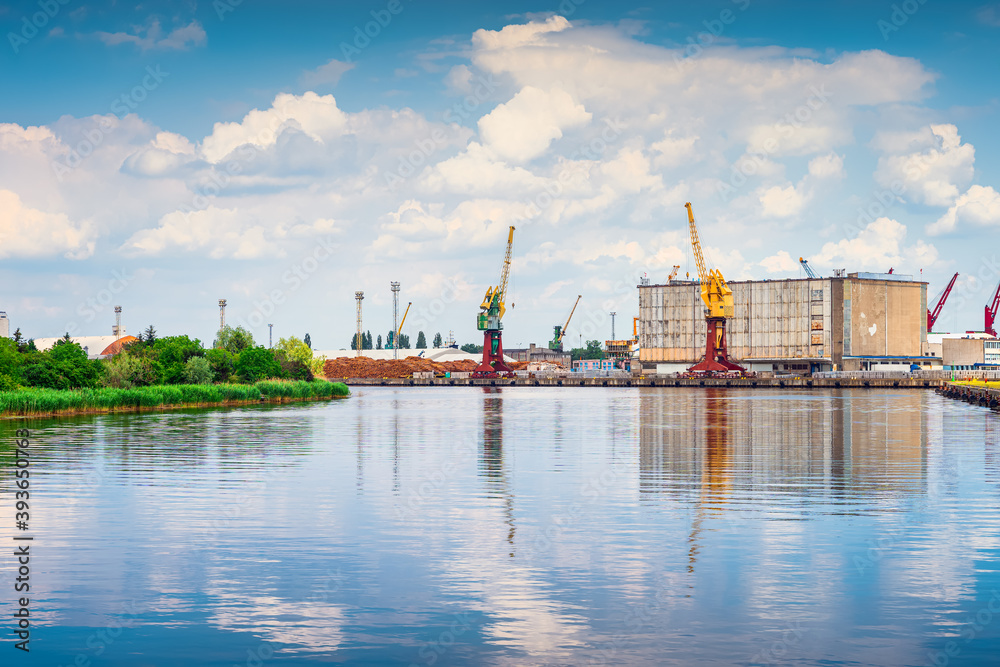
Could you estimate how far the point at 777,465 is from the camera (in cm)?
3500

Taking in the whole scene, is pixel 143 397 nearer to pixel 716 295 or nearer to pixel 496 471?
pixel 496 471

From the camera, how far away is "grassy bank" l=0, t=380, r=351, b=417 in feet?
200

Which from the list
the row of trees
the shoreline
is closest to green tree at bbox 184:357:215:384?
the row of trees

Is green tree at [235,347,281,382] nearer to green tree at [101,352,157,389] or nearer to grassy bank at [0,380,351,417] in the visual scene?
grassy bank at [0,380,351,417]

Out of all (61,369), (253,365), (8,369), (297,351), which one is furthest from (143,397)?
(297,351)

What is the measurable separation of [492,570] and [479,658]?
4838 mm

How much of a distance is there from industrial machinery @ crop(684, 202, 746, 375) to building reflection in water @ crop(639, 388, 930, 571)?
129 meters

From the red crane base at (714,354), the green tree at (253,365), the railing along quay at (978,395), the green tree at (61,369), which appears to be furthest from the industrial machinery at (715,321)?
the green tree at (61,369)

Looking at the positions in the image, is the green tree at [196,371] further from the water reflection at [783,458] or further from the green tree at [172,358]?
the water reflection at [783,458]

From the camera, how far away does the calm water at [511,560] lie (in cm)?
1283

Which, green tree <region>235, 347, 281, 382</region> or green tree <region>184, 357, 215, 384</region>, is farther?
green tree <region>235, 347, 281, 382</region>

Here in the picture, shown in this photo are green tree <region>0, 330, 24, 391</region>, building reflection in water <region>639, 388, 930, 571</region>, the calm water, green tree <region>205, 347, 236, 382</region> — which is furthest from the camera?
green tree <region>205, 347, 236, 382</region>

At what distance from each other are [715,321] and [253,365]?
108 metres

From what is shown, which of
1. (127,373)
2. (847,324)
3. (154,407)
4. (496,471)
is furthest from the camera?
(847,324)
